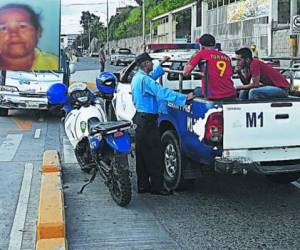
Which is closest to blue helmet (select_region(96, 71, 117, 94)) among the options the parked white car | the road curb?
the road curb

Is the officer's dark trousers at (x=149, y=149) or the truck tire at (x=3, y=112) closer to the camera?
the officer's dark trousers at (x=149, y=149)

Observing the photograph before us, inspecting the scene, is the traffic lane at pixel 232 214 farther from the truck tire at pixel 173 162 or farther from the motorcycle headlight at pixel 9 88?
the motorcycle headlight at pixel 9 88

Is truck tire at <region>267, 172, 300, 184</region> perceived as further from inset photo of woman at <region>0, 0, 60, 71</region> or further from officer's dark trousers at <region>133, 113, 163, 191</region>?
inset photo of woman at <region>0, 0, 60, 71</region>

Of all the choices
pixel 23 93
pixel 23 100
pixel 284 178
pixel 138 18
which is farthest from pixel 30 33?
pixel 138 18

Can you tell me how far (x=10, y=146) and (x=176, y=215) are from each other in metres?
5.66

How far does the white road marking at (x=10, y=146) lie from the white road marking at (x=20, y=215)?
4.60ft

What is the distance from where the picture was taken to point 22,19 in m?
18.0

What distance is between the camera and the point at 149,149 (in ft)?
25.0

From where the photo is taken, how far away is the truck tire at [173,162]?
758cm

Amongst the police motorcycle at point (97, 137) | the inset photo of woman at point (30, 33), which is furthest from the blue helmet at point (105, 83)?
the inset photo of woman at point (30, 33)

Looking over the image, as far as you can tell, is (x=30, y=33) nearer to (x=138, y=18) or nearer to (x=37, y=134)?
(x=37, y=134)

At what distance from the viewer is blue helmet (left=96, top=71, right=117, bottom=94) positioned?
9.52 m

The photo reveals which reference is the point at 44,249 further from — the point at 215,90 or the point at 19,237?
the point at 215,90

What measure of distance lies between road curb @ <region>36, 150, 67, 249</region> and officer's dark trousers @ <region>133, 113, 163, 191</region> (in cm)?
106
